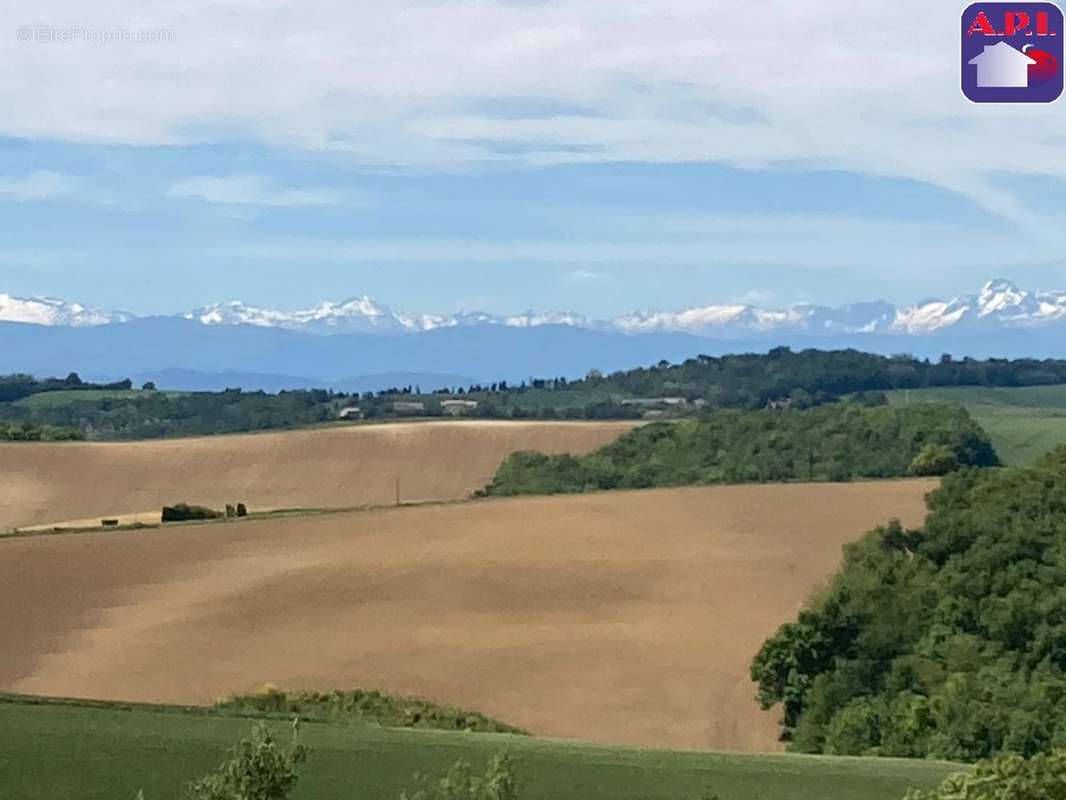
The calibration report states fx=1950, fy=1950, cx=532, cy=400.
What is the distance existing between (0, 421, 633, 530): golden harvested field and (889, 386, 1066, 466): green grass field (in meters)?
22.6

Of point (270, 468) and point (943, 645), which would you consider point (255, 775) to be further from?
point (270, 468)

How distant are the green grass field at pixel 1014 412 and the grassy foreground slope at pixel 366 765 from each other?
2470 inches

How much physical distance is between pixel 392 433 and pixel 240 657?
59.3 meters

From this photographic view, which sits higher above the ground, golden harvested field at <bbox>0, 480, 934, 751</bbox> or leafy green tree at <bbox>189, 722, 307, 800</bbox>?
leafy green tree at <bbox>189, 722, 307, 800</bbox>

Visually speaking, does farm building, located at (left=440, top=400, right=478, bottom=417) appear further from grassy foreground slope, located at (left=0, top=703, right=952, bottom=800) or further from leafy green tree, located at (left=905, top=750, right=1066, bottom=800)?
leafy green tree, located at (left=905, top=750, right=1066, bottom=800)

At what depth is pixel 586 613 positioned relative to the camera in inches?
2219

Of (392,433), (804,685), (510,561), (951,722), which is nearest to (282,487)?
(392,433)

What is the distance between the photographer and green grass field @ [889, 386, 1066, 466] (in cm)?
10138

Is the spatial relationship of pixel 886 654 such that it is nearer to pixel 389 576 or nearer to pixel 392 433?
pixel 389 576

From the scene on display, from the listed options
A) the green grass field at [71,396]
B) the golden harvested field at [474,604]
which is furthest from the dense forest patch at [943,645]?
the green grass field at [71,396]

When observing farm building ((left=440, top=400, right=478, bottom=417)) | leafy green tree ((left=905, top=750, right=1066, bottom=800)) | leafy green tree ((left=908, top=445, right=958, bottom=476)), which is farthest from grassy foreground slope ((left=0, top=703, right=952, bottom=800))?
farm building ((left=440, top=400, right=478, bottom=417))

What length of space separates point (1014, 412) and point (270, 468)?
51.1 m

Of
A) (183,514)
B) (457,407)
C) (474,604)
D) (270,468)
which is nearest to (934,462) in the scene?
(270,468)

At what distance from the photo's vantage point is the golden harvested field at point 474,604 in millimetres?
47625
